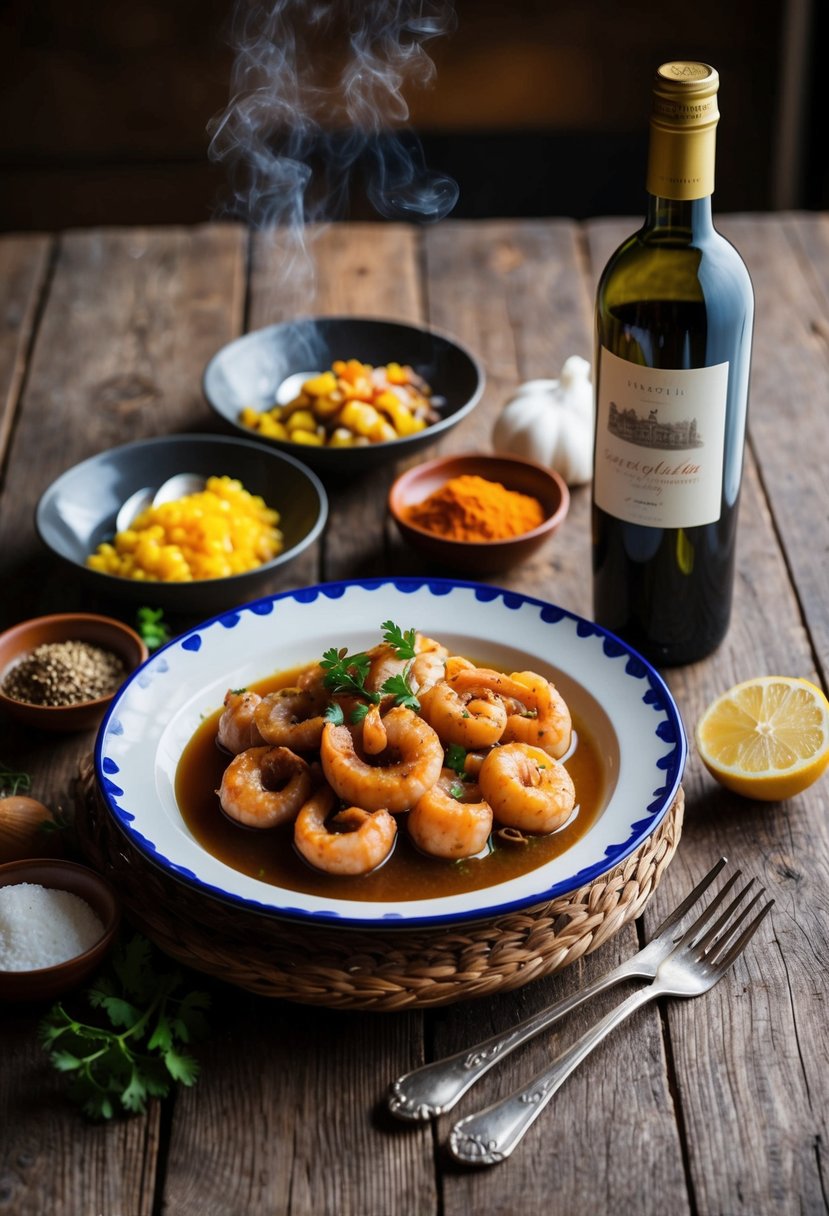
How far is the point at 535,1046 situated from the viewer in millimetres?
1424

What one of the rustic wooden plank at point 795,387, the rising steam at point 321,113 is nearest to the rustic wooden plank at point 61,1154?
the rustic wooden plank at point 795,387

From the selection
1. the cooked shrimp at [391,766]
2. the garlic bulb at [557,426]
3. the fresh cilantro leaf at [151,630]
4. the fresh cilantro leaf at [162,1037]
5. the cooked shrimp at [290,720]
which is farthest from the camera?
the garlic bulb at [557,426]

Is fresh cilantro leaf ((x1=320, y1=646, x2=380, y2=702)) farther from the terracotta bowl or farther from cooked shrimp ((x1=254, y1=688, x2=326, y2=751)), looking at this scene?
A: the terracotta bowl

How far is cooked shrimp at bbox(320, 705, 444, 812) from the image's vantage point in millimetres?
1496

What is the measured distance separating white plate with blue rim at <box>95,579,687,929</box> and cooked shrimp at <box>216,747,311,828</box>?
7 cm

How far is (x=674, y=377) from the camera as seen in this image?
1.73 metres

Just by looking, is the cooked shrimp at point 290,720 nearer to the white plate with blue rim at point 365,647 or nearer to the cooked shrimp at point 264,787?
the cooked shrimp at point 264,787

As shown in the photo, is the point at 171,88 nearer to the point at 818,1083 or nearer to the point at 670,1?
the point at 670,1

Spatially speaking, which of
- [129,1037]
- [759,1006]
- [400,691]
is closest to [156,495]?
[400,691]

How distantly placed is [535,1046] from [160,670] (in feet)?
2.42

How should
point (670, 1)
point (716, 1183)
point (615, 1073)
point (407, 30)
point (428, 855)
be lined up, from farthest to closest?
point (670, 1), point (407, 30), point (428, 855), point (615, 1073), point (716, 1183)

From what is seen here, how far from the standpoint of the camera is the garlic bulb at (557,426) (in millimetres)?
2459

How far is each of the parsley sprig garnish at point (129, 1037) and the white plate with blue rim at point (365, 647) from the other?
12cm

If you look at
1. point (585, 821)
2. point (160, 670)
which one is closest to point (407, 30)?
point (160, 670)
